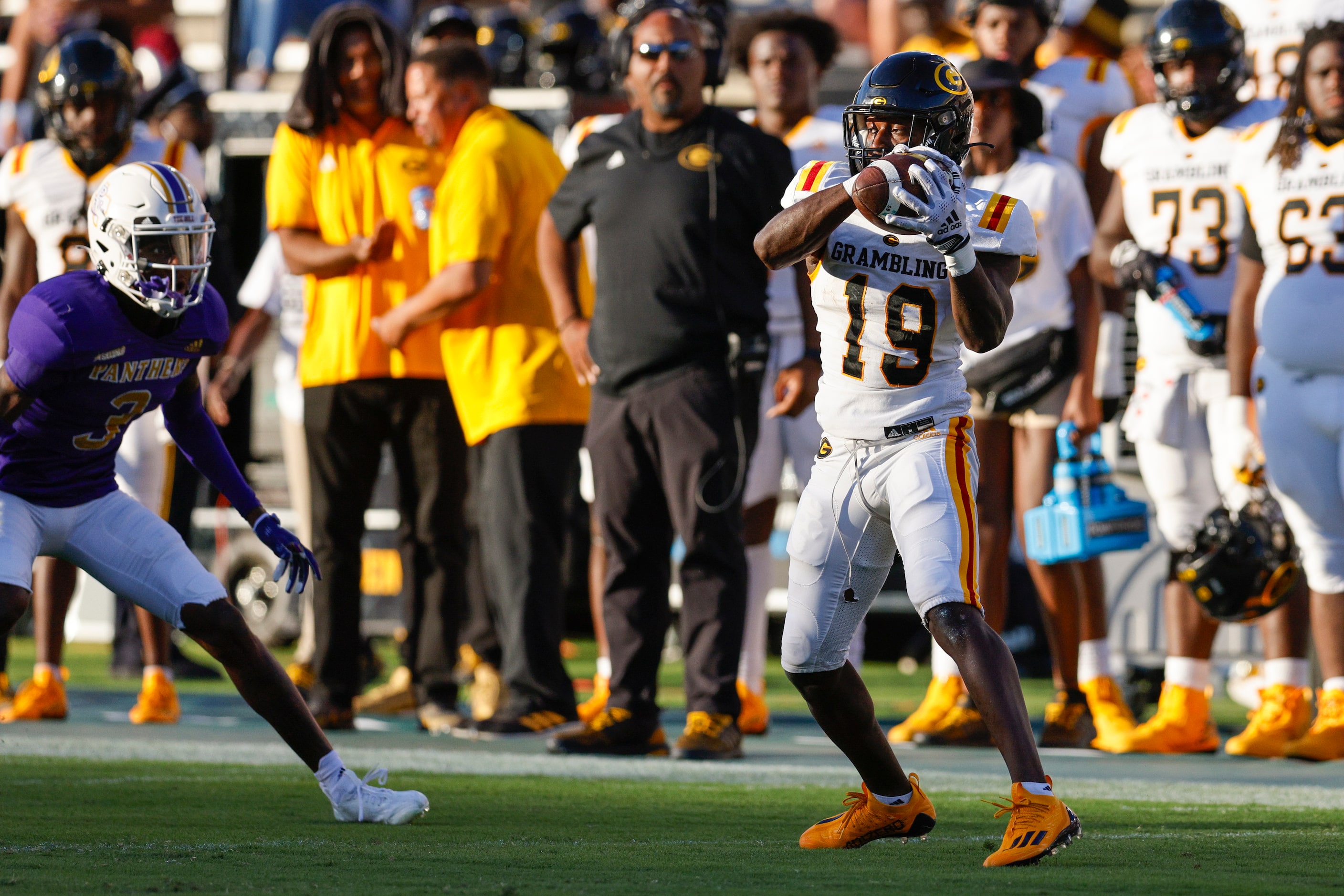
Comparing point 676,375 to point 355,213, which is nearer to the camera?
point 676,375

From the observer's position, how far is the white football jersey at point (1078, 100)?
757 centimetres

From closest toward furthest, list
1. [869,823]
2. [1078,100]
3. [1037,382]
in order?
[869,823] < [1037,382] < [1078,100]

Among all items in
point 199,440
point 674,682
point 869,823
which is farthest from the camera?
point 674,682

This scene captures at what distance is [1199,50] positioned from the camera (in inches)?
267

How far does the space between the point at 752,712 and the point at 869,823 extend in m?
2.91

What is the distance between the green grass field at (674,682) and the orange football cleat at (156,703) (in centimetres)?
150

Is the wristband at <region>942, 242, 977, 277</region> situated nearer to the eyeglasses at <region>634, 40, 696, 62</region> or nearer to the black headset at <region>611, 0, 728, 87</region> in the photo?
the eyeglasses at <region>634, 40, 696, 62</region>

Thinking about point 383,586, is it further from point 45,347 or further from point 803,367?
point 45,347

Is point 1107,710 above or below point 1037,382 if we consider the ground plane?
below

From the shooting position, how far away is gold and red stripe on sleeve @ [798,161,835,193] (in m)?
4.45

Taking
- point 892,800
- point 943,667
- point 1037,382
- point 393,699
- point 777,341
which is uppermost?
point 777,341

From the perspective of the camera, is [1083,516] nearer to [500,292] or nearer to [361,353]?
[500,292]

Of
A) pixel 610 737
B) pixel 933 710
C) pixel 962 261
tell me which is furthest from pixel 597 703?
pixel 962 261

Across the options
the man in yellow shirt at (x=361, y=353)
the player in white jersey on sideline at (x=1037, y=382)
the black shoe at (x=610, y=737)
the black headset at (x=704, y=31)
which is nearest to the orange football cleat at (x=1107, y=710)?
the player in white jersey on sideline at (x=1037, y=382)
